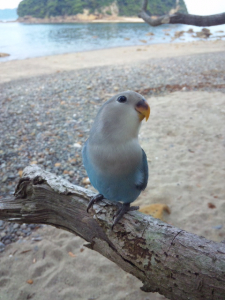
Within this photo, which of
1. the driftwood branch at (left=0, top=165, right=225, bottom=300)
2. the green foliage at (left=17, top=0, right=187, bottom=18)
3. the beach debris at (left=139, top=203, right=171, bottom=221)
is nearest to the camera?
the driftwood branch at (left=0, top=165, right=225, bottom=300)

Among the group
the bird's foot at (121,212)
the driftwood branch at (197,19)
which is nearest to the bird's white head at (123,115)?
the bird's foot at (121,212)

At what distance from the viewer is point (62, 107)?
661 centimetres

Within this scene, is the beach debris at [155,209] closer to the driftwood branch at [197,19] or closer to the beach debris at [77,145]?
the beach debris at [77,145]

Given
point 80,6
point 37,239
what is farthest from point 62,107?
Result: point 80,6

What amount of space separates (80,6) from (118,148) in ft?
183

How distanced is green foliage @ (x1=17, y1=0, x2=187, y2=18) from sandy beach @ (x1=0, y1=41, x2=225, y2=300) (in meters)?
45.4

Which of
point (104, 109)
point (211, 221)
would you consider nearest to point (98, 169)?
point (104, 109)

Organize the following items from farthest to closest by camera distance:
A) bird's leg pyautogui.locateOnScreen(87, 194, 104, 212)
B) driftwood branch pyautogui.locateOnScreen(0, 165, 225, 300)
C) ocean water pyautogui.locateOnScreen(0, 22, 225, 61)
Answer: ocean water pyautogui.locateOnScreen(0, 22, 225, 61) → bird's leg pyautogui.locateOnScreen(87, 194, 104, 212) → driftwood branch pyautogui.locateOnScreen(0, 165, 225, 300)

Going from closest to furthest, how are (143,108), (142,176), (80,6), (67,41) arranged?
(143,108)
(142,176)
(67,41)
(80,6)

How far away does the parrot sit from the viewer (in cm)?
162

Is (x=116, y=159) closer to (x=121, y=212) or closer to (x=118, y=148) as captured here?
(x=118, y=148)

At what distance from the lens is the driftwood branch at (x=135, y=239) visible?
4.59 feet

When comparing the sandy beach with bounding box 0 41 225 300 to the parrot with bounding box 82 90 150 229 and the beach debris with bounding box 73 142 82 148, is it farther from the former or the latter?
the parrot with bounding box 82 90 150 229

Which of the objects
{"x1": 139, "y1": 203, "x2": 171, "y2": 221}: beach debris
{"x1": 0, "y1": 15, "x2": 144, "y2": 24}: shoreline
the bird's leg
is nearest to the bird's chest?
the bird's leg
